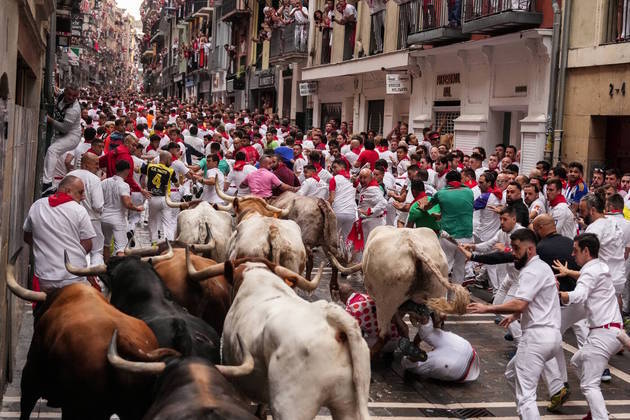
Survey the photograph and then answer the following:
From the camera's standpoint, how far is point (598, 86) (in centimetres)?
1869

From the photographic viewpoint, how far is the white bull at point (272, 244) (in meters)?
9.23

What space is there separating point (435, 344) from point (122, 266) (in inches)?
149

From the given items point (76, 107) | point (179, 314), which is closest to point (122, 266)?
point (179, 314)

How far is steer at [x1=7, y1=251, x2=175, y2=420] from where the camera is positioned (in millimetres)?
5832

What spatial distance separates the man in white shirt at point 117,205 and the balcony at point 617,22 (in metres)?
10.6

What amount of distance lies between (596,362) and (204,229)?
16.1ft

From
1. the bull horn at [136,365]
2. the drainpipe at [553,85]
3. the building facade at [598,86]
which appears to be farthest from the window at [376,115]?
the bull horn at [136,365]

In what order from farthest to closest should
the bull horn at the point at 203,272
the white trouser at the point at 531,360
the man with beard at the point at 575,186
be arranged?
the man with beard at the point at 575,186
the bull horn at the point at 203,272
the white trouser at the point at 531,360

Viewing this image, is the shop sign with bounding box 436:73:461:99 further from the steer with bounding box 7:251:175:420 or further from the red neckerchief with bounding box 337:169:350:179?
the steer with bounding box 7:251:175:420

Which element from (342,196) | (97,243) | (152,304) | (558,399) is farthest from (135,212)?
(558,399)

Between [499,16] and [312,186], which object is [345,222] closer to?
[312,186]

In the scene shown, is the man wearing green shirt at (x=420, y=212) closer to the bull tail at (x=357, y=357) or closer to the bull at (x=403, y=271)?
the bull at (x=403, y=271)

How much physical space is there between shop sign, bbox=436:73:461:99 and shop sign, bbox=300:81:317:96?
11.6 m

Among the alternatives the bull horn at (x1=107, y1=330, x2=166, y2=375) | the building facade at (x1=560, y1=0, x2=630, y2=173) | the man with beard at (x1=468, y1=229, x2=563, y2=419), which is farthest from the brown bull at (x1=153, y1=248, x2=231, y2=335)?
the building facade at (x1=560, y1=0, x2=630, y2=173)
